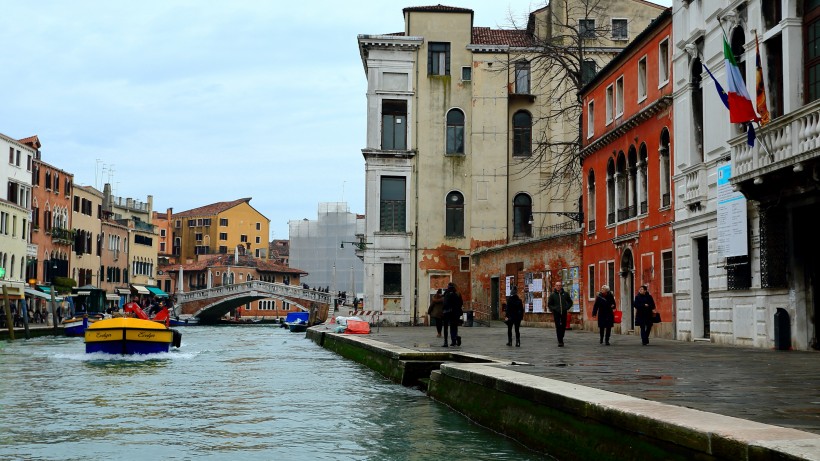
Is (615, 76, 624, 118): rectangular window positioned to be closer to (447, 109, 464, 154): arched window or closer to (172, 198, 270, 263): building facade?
(447, 109, 464, 154): arched window

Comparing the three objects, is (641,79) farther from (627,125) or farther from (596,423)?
(596,423)

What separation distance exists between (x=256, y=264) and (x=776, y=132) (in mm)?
86926

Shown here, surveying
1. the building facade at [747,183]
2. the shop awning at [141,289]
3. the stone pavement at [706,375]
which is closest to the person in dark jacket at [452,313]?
the stone pavement at [706,375]

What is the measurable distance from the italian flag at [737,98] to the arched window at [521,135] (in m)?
26.7

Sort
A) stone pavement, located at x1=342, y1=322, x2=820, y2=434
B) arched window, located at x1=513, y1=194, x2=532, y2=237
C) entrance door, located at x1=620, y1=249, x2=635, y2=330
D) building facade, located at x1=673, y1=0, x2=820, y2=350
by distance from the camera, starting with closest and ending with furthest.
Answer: stone pavement, located at x1=342, y1=322, x2=820, y2=434, building facade, located at x1=673, y1=0, x2=820, y2=350, entrance door, located at x1=620, y1=249, x2=635, y2=330, arched window, located at x1=513, y1=194, x2=532, y2=237

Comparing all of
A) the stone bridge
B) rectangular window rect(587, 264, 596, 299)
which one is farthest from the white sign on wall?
the stone bridge

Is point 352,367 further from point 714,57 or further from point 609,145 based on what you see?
point 609,145

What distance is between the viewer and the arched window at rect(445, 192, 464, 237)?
43.6m

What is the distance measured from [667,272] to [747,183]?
659 cm

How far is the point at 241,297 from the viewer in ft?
246

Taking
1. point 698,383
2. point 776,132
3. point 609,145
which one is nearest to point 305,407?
point 698,383

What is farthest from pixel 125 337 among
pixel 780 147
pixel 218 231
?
pixel 218 231

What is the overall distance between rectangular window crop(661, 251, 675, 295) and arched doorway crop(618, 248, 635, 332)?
291 cm

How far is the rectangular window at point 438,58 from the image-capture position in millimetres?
43656
